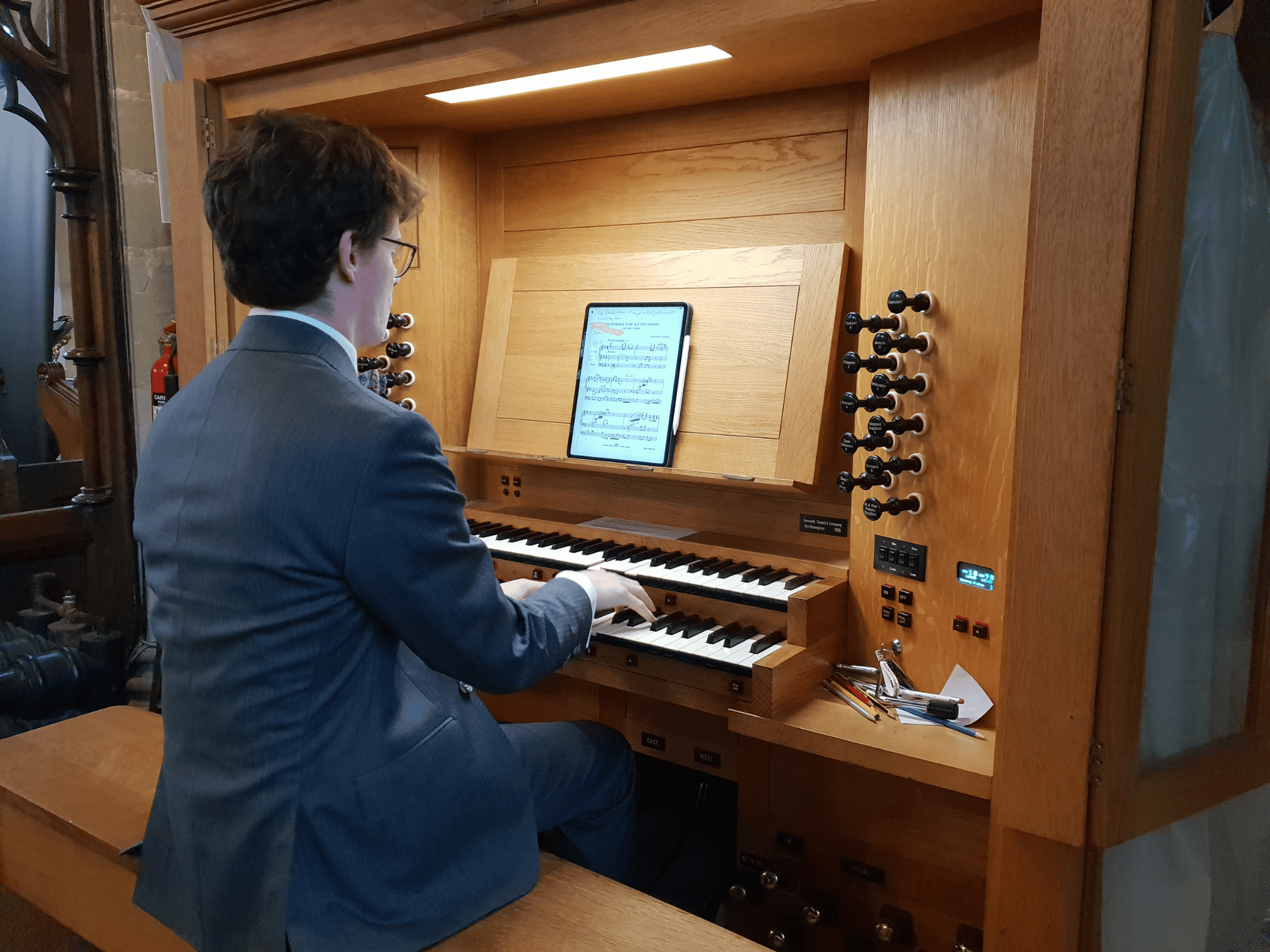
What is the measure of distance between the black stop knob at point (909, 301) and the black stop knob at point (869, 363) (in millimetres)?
101

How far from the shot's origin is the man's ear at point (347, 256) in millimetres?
1453

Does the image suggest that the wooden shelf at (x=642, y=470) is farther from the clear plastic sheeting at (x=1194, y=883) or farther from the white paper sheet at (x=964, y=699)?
the clear plastic sheeting at (x=1194, y=883)

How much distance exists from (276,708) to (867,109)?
1.80 metres

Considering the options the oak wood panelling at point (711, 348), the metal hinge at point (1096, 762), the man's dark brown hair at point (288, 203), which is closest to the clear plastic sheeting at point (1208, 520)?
the metal hinge at point (1096, 762)

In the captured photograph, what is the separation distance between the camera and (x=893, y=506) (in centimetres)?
194

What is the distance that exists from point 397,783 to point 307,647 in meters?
0.27

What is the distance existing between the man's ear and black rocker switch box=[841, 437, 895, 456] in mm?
1050

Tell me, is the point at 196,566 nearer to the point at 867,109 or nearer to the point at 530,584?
the point at 530,584

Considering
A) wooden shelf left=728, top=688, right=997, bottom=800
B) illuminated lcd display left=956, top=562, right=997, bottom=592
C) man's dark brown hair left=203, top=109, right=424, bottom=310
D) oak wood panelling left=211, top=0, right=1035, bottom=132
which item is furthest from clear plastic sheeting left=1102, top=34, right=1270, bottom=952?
man's dark brown hair left=203, top=109, right=424, bottom=310

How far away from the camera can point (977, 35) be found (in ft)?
5.97

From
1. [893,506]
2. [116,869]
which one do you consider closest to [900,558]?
[893,506]

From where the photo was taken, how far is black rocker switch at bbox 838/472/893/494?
196 cm

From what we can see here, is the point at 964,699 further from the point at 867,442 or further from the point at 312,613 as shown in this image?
the point at 312,613

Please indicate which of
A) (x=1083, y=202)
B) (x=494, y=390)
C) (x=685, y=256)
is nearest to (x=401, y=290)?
(x=494, y=390)
